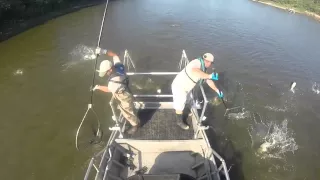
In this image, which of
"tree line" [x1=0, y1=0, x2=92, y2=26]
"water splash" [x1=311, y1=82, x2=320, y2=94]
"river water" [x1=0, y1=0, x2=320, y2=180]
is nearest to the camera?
"river water" [x1=0, y1=0, x2=320, y2=180]

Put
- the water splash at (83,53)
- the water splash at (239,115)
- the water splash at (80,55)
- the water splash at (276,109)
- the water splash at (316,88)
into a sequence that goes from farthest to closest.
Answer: the water splash at (83,53)
the water splash at (80,55)
the water splash at (316,88)
the water splash at (276,109)
the water splash at (239,115)

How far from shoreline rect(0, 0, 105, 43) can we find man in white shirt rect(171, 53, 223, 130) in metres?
14.7

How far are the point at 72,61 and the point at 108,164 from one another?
32.6ft

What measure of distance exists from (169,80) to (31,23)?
502 inches

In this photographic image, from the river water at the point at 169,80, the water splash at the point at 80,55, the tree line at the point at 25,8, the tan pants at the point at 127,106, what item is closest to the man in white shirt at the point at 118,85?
the tan pants at the point at 127,106

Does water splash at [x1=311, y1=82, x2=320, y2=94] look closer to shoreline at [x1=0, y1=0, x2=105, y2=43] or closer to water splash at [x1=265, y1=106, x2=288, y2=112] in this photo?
water splash at [x1=265, y1=106, x2=288, y2=112]

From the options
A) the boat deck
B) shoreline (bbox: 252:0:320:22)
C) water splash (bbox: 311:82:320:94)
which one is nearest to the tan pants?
the boat deck

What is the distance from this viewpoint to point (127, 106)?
7.33 meters

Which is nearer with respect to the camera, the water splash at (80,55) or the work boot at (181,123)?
the work boot at (181,123)

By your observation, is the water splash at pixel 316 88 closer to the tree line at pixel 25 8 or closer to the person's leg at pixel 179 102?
the person's leg at pixel 179 102

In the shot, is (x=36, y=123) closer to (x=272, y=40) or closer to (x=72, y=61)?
(x=72, y=61)

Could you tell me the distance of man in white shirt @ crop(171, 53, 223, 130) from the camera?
21.6ft

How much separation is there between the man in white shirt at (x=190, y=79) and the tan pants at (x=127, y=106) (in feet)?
4.23

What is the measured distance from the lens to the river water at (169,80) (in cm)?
932
